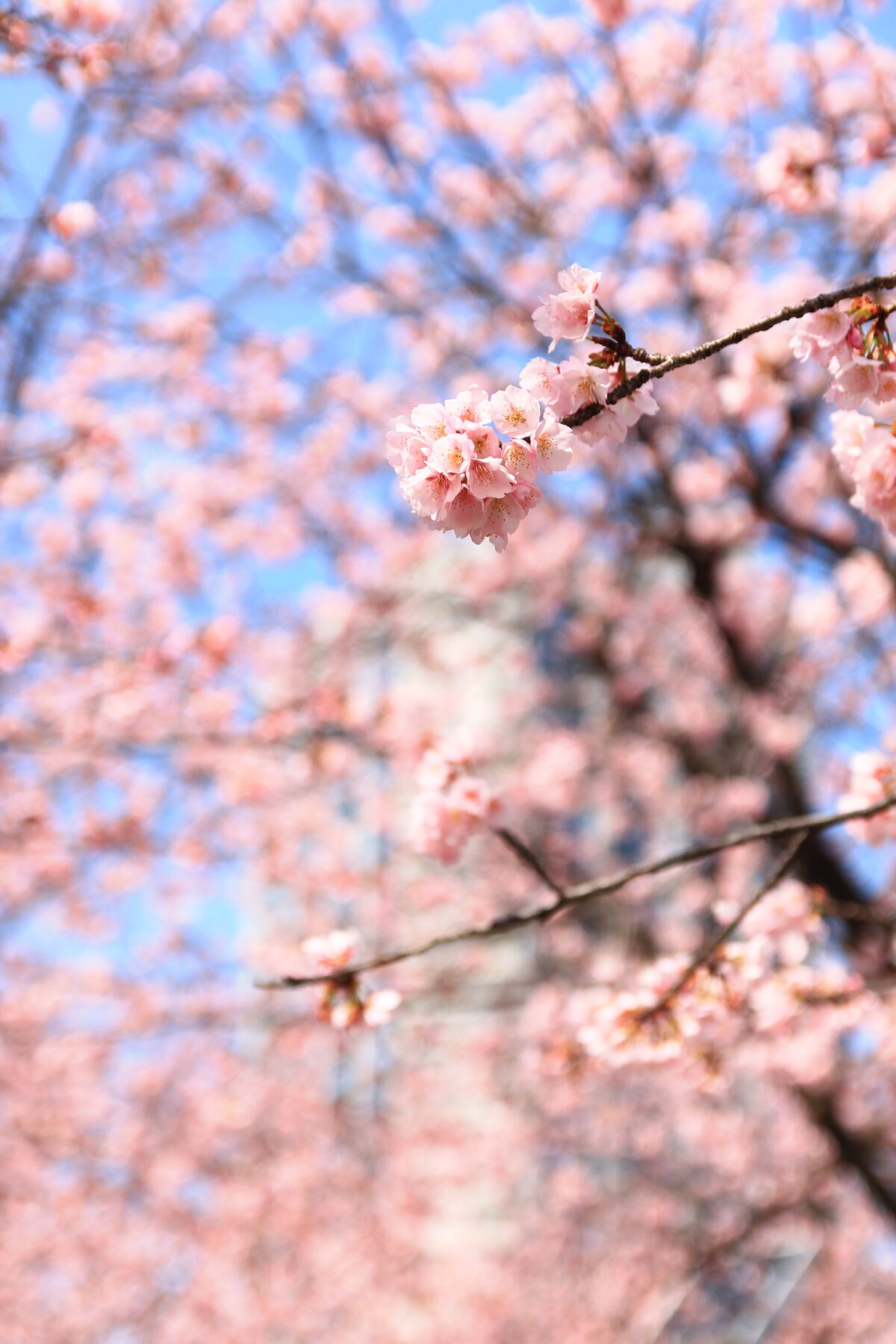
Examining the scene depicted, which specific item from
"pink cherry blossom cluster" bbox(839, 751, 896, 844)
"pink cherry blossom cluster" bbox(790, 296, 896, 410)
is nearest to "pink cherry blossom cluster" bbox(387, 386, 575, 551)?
"pink cherry blossom cluster" bbox(790, 296, 896, 410)

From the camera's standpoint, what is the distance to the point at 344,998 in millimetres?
2439

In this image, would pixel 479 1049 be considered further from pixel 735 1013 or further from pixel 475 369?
pixel 735 1013

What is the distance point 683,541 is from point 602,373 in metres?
5.16

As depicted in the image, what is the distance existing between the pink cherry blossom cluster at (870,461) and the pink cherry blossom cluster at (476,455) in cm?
89

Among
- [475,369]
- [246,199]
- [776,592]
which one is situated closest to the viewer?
[246,199]

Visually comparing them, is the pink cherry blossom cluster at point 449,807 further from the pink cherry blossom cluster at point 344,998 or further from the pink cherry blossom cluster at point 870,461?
the pink cherry blossom cluster at point 870,461

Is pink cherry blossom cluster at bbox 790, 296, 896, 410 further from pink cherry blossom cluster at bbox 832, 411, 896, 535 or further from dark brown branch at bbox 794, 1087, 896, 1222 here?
dark brown branch at bbox 794, 1087, 896, 1222

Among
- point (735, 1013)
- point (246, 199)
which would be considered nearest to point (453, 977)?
point (735, 1013)

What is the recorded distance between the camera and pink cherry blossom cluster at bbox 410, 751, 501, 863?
279cm

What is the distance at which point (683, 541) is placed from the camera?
21.6 feet

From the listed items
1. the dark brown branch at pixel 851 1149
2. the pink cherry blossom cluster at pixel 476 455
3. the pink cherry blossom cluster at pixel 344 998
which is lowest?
the dark brown branch at pixel 851 1149

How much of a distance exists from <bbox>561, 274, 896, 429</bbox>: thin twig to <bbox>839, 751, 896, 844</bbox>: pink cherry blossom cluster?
4.98ft

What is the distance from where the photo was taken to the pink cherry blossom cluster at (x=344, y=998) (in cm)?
239

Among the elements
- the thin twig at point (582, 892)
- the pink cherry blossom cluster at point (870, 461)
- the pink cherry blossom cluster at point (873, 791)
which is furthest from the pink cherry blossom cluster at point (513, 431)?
the pink cherry blossom cluster at point (873, 791)
